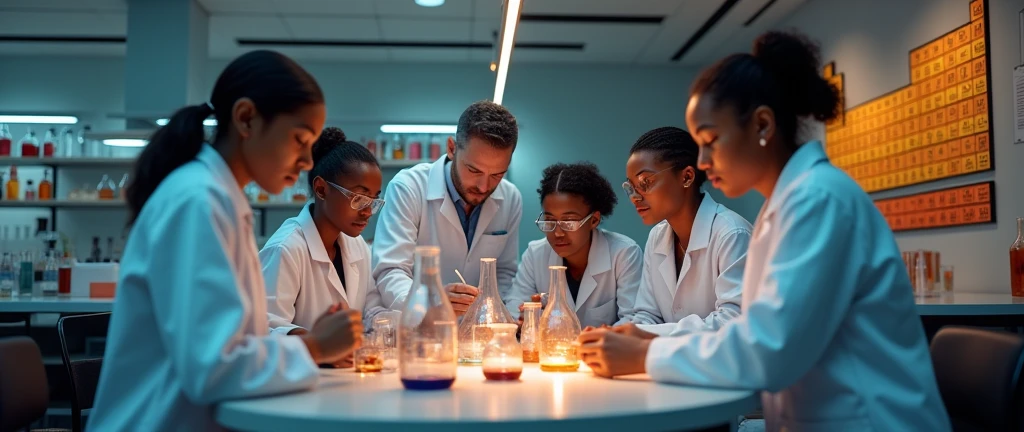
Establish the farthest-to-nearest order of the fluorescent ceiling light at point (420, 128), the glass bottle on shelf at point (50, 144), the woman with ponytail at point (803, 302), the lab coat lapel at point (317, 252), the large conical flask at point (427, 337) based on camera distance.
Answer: the fluorescent ceiling light at point (420, 128) → the glass bottle on shelf at point (50, 144) → the lab coat lapel at point (317, 252) → the large conical flask at point (427, 337) → the woman with ponytail at point (803, 302)

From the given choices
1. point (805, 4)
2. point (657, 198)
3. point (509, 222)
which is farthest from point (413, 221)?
point (805, 4)

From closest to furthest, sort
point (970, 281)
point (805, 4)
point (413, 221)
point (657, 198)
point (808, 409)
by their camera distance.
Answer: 1. point (808, 409)
2. point (657, 198)
3. point (413, 221)
4. point (970, 281)
5. point (805, 4)

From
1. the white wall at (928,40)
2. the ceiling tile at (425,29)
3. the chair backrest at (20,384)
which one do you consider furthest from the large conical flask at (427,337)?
the ceiling tile at (425,29)

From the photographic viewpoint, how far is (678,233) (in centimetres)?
266

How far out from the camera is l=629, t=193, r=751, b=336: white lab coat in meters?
2.25

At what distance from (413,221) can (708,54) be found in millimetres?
5330

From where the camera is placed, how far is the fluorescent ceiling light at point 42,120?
7749 millimetres

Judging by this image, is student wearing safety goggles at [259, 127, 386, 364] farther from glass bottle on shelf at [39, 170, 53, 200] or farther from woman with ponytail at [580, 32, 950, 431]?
glass bottle on shelf at [39, 170, 53, 200]

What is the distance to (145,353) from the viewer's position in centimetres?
144

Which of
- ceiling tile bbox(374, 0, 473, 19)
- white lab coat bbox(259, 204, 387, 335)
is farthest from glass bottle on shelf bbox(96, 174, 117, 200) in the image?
white lab coat bbox(259, 204, 387, 335)

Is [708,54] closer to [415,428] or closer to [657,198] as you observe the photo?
[657,198]

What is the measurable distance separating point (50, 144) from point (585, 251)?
6007 mm

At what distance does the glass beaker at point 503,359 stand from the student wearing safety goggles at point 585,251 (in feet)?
3.84

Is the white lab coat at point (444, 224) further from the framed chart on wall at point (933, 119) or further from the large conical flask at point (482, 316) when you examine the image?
the framed chart on wall at point (933, 119)
